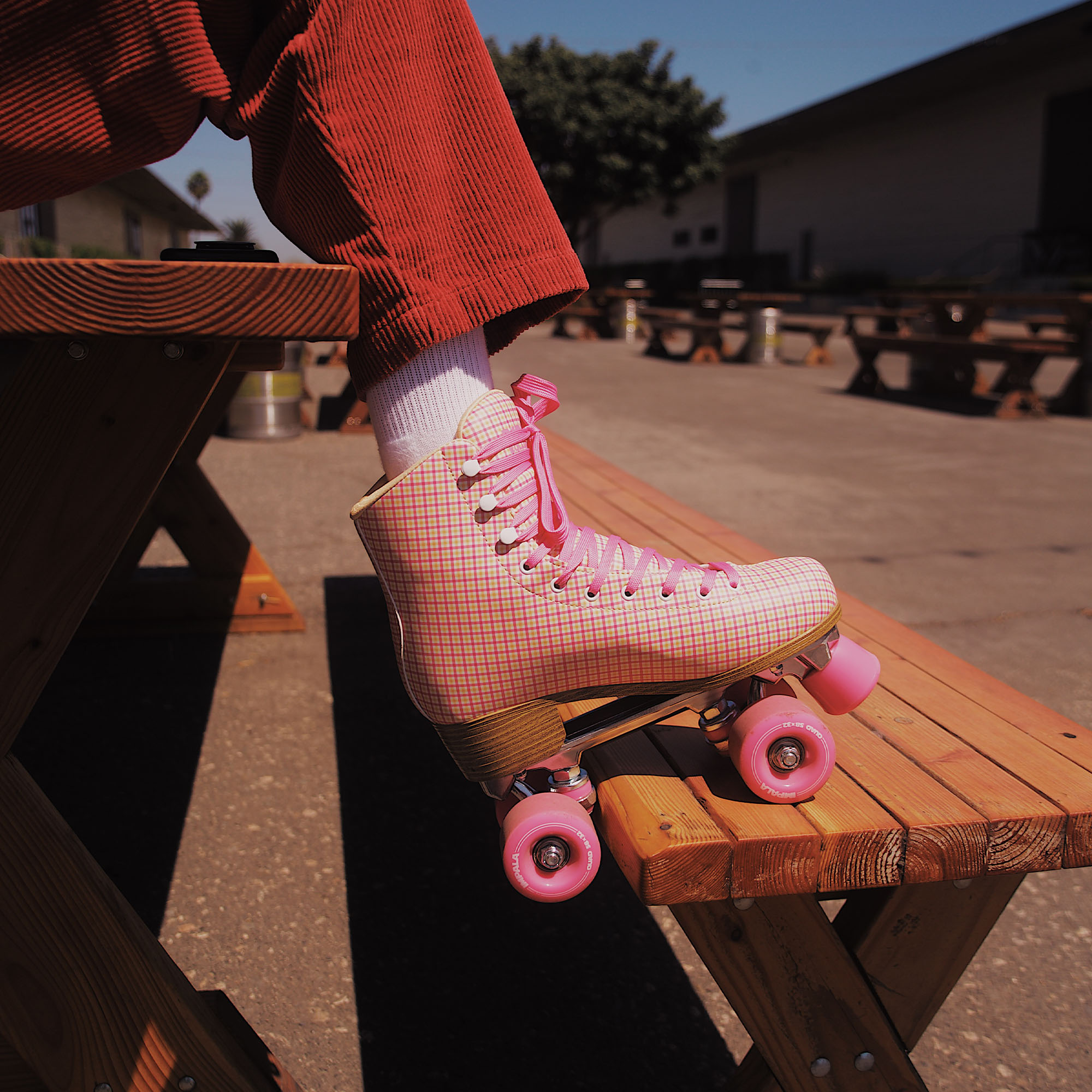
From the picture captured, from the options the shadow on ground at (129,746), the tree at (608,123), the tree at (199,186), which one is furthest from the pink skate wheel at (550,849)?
the tree at (199,186)

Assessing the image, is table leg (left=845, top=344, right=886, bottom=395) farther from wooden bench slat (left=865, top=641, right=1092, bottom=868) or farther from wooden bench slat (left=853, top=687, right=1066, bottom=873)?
wooden bench slat (left=853, top=687, right=1066, bottom=873)

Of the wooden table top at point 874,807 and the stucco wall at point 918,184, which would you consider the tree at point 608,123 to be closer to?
the stucco wall at point 918,184

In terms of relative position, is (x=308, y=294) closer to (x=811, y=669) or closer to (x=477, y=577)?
(x=477, y=577)

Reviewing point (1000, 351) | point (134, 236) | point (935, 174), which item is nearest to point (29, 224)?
point (134, 236)

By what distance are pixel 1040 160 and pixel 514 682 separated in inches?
963

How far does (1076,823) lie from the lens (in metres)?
0.95

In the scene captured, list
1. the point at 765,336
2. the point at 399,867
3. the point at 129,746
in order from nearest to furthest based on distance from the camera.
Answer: the point at 399,867, the point at 129,746, the point at 765,336

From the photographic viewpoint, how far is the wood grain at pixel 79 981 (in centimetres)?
98

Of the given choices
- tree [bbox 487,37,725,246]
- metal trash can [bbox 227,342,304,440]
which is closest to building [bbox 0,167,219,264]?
tree [bbox 487,37,725,246]

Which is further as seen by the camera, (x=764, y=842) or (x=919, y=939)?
(x=919, y=939)

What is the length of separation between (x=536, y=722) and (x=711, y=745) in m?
0.23

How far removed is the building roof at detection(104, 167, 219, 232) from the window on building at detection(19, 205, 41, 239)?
185 cm

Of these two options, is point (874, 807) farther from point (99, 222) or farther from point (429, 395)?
point (99, 222)

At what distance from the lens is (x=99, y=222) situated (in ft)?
88.9
